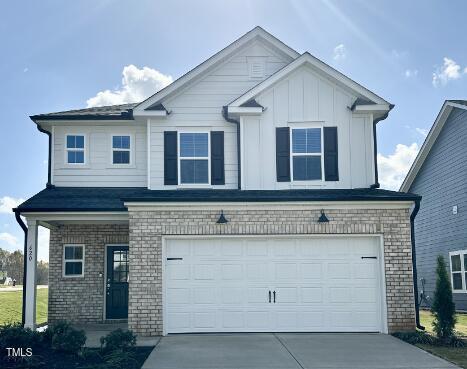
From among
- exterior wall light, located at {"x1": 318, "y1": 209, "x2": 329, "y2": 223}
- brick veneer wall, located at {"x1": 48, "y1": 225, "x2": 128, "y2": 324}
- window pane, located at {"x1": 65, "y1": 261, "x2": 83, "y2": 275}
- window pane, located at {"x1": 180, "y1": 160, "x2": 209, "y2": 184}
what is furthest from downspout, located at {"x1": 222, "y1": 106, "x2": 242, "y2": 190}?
window pane, located at {"x1": 65, "y1": 261, "x2": 83, "y2": 275}

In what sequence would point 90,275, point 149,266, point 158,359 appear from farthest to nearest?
point 90,275 → point 149,266 → point 158,359

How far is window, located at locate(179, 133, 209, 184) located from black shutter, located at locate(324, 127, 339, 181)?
3239mm

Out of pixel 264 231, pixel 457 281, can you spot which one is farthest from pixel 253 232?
pixel 457 281

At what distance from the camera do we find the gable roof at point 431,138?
64.5 feet

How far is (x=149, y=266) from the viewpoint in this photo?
1338 cm

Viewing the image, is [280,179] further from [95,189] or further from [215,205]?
[95,189]

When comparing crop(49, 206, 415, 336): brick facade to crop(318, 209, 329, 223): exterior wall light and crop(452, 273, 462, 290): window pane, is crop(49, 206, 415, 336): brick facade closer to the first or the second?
crop(318, 209, 329, 223): exterior wall light

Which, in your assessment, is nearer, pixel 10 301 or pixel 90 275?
pixel 90 275

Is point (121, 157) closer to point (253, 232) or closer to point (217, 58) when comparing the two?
point (217, 58)

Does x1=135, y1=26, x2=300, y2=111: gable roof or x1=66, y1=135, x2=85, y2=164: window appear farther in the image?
x1=66, y1=135, x2=85, y2=164: window

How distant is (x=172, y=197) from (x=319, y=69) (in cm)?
548

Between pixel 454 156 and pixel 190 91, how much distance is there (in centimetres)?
1013

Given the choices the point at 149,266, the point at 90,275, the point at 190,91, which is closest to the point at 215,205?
the point at 149,266

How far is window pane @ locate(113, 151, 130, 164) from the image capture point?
16.7 meters
